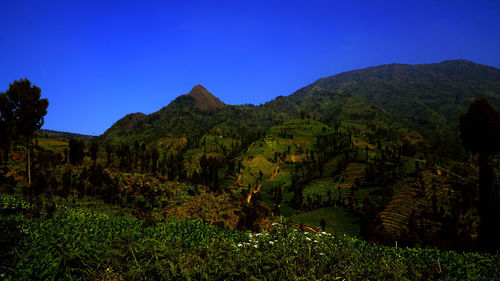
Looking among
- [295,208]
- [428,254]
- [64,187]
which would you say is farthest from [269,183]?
[428,254]

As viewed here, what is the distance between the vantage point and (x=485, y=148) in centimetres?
2684

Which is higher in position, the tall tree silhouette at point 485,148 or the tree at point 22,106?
the tree at point 22,106

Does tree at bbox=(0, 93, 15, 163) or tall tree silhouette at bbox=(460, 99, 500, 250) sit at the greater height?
tree at bbox=(0, 93, 15, 163)

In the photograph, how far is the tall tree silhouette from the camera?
2581cm

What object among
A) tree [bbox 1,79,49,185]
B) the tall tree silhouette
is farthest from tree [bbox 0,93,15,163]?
the tall tree silhouette

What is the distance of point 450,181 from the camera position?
62.7 metres

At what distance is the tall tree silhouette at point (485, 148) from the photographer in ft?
84.7

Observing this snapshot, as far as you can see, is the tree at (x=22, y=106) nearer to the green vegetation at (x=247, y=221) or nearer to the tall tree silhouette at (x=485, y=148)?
the green vegetation at (x=247, y=221)

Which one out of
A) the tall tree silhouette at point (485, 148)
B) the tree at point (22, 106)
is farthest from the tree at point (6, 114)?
the tall tree silhouette at point (485, 148)

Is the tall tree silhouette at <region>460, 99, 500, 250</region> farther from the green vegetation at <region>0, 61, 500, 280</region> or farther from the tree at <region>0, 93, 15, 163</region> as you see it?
the tree at <region>0, 93, 15, 163</region>

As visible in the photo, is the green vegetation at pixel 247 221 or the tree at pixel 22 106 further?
the tree at pixel 22 106

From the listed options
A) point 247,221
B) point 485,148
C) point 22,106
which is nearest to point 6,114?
point 22,106

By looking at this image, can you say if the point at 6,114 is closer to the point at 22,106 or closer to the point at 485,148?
the point at 22,106

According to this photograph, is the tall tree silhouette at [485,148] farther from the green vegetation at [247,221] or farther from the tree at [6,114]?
the tree at [6,114]
